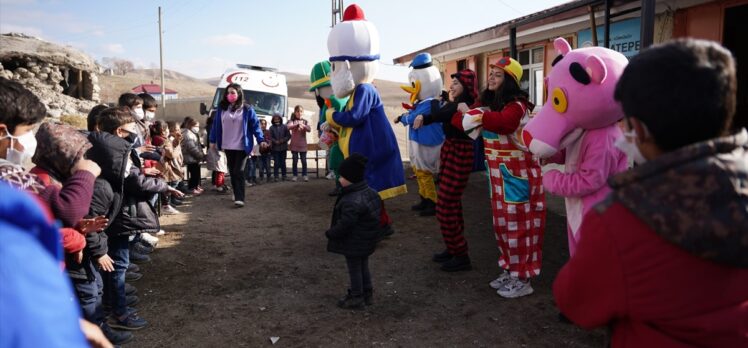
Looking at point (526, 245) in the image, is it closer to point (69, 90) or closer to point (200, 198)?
point (200, 198)

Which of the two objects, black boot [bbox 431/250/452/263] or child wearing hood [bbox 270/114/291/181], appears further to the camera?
child wearing hood [bbox 270/114/291/181]

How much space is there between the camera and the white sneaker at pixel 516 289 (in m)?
4.06

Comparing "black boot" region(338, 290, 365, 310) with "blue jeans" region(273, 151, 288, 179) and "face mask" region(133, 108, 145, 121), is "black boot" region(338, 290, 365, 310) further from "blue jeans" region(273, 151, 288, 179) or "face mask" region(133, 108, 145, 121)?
"blue jeans" region(273, 151, 288, 179)

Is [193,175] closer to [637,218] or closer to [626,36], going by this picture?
[626,36]

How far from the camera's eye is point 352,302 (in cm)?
394

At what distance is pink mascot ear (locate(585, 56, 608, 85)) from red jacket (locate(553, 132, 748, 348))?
1.48 metres

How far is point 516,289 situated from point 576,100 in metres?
1.80

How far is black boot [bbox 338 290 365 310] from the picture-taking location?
3938 millimetres

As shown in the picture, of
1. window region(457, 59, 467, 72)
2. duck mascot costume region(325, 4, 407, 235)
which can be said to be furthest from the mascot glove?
window region(457, 59, 467, 72)

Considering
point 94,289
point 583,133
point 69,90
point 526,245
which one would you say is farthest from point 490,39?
point 69,90

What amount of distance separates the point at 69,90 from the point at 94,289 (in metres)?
20.0

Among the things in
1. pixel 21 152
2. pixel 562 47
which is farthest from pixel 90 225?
pixel 562 47

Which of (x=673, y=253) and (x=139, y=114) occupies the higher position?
(x=139, y=114)

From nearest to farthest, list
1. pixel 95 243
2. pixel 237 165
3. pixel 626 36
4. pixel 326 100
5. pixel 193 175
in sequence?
pixel 95 243 < pixel 326 100 < pixel 626 36 < pixel 237 165 < pixel 193 175
